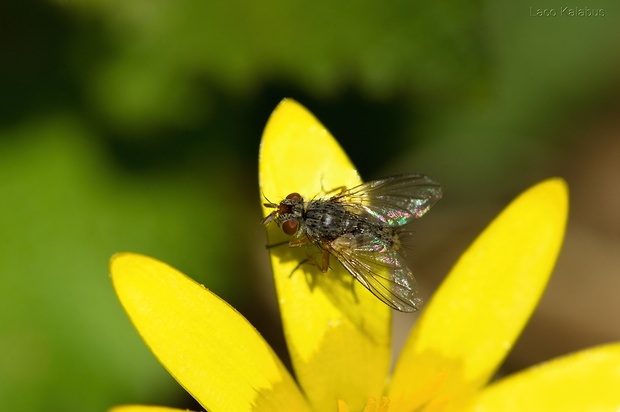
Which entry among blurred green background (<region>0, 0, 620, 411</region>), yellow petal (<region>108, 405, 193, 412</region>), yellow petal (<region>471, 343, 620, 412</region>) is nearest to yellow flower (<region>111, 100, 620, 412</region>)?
yellow petal (<region>471, 343, 620, 412</region>)

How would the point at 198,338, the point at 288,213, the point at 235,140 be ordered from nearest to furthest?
the point at 198,338
the point at 288,213
the point at 235,140

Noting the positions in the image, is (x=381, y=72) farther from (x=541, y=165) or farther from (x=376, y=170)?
(x=541, y=165)

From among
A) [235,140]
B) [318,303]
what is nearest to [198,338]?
[318,303]

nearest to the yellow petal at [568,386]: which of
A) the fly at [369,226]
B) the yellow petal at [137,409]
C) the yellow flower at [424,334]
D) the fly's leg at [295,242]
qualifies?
the yellow flower at [424,334]

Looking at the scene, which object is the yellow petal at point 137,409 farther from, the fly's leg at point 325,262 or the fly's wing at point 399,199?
the fly's wing at point 399,199

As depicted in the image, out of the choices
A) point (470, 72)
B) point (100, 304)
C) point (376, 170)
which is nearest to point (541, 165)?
point (376, 170)

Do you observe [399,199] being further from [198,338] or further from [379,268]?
[198,338]

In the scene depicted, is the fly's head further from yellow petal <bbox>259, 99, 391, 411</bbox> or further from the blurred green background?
the blurred green background
